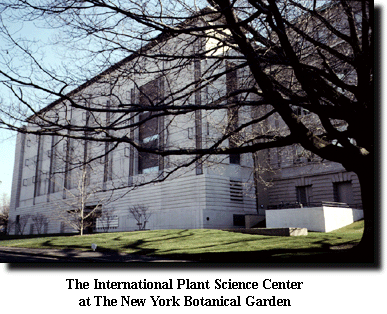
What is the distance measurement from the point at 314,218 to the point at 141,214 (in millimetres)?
18081

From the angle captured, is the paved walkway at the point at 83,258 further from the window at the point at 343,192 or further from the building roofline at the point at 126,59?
the window at the point at 343,192

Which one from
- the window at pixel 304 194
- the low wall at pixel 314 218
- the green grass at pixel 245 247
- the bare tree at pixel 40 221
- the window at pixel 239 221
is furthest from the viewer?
the bare tree at pixel 40 221

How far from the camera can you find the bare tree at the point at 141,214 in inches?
1284

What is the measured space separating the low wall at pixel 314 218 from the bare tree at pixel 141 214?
1413cm

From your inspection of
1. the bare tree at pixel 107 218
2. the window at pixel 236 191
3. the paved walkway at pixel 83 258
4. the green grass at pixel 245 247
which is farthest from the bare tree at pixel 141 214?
the paved walkway at pixel 83 258

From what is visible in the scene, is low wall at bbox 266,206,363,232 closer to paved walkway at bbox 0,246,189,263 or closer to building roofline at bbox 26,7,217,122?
paved walkway at bbox 0,246,189,263

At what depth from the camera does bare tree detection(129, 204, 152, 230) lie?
32625 millimetres

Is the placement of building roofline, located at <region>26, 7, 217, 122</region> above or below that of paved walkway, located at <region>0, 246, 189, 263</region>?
above

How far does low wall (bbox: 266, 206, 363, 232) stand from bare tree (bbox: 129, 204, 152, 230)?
46.4 feet

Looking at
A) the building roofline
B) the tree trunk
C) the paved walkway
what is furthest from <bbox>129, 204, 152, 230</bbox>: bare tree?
the tree trunk

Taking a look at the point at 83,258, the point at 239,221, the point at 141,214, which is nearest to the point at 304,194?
the point at 239,221

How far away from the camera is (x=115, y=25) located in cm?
755
